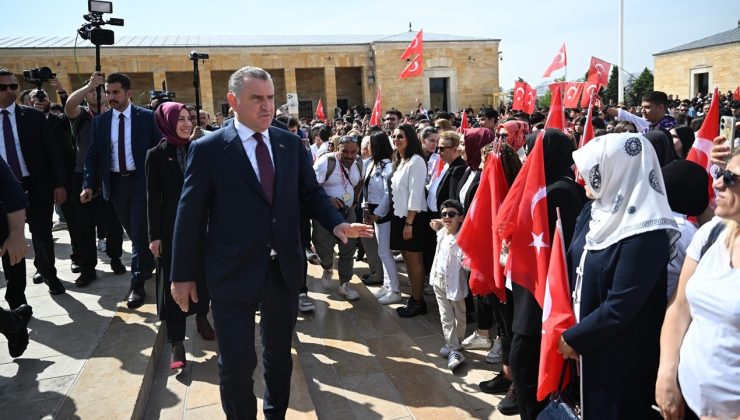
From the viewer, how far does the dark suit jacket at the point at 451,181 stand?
498 cm

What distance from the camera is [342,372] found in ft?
14.2

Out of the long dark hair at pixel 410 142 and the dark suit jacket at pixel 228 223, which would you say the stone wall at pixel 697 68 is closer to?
the long dark hair at pixel 410 142

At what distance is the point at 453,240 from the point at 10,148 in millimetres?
4260

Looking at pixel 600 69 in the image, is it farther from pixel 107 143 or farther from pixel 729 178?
pixel 729 178

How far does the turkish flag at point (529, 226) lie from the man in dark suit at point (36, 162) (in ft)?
14.5

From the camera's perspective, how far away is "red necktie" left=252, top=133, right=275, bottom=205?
113 inches

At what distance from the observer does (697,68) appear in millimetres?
35750

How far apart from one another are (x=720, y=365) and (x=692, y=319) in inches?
9.4

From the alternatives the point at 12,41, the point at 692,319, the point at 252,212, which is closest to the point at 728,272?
the point at 692,319

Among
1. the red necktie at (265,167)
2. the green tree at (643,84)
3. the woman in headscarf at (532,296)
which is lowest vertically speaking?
the woman in headscarf at (532,296)

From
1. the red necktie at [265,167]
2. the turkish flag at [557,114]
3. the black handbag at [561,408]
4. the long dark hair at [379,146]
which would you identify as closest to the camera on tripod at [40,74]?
the long dark hair at [379,146]

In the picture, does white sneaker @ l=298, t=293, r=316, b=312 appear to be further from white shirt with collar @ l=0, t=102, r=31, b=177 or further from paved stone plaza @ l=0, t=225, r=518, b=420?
white shirt with collar @ l=0, t=102, r=31, b=177

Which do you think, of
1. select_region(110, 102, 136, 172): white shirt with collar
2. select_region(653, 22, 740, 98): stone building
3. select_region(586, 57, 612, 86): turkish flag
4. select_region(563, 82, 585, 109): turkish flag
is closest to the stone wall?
select_region(653, 22, 740, 98): stone building

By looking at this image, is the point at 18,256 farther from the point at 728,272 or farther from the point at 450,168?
the point at 728,272
